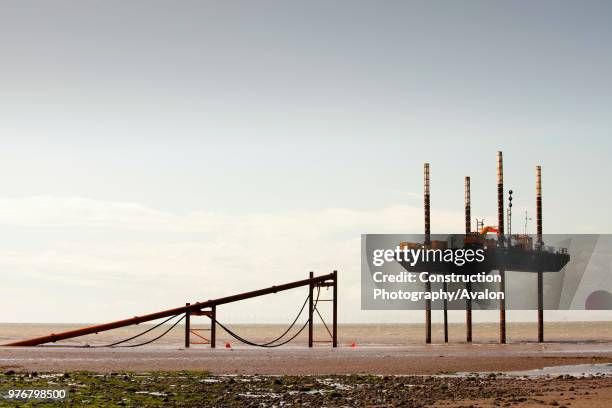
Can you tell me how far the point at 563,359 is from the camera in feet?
124

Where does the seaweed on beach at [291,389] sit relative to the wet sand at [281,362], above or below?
above

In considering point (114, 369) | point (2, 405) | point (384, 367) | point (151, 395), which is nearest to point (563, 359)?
point (384, 367)

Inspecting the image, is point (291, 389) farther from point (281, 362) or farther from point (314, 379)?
point (281, 362)

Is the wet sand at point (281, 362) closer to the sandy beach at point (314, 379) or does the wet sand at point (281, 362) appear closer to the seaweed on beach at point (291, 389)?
the sandy beach at point (314, 379)

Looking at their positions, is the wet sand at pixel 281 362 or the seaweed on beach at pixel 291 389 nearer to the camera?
the seaweed on beach at pixel 291 389

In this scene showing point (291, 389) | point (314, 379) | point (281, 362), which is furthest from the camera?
point (281, 362)

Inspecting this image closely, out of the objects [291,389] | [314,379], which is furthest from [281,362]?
[291,389]

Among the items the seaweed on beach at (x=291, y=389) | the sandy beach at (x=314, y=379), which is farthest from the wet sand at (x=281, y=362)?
the seaweed on beach at (x=291, y=389)

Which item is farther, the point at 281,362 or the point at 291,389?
the point at 281,362

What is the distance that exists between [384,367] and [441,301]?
2507 centimetres

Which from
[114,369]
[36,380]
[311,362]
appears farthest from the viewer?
[311,362]

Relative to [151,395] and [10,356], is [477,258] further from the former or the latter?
[151,395]

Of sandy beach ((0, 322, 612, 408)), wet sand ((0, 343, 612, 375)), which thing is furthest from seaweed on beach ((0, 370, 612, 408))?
wet sand ((0, 343, 612, 375))

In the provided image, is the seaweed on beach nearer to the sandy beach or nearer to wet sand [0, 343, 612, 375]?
the sandy beach
